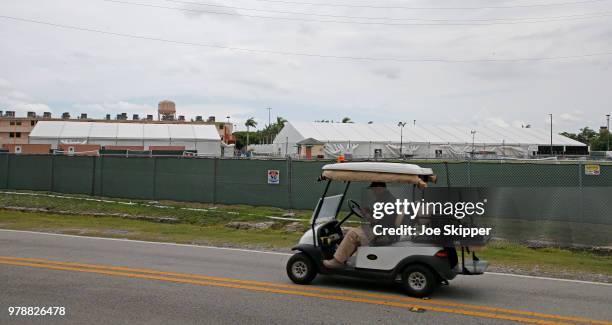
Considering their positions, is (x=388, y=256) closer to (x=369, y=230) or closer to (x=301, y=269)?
(x=369, y=230)

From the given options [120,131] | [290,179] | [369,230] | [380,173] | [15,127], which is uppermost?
[15,127]

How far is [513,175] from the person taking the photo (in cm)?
1583

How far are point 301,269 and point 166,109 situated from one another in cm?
11188

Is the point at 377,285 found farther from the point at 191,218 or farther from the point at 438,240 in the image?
the point at 191,218

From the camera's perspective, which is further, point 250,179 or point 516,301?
point 250,179

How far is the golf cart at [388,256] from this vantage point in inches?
299

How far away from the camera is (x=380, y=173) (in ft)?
25.7

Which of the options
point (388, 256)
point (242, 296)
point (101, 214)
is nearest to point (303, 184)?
point (101, 214)

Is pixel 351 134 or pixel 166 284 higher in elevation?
pixel 351 134

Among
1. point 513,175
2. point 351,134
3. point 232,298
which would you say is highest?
point 351,134

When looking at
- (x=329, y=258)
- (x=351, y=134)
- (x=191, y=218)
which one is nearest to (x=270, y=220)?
(x=191, y=218)

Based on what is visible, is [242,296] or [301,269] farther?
[301,269]

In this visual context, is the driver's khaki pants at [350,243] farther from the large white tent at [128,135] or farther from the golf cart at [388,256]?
the large white tent at [128,135]

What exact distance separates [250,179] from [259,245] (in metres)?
7.04
